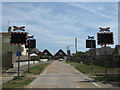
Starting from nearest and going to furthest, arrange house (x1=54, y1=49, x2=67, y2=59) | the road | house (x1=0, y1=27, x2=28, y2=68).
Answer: the road < house (x1=0, y1=27, x2=28, y2=68) < house (x1=54, y1=49, x2=67, y2=59)

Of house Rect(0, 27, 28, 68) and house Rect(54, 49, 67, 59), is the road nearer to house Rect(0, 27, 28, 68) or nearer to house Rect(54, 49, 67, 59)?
house Rect(0, 27, 28, 68)

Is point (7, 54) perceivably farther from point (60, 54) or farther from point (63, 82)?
point (60, 54)

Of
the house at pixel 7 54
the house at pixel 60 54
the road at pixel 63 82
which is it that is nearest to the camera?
the road at pixel 63 82

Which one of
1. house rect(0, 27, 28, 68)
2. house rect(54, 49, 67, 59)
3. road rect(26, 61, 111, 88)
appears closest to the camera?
road rect(26, 61, 111, 88)

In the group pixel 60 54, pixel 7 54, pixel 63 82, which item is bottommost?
pixel 60 54

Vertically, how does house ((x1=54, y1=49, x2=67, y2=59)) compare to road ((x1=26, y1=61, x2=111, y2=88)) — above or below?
below

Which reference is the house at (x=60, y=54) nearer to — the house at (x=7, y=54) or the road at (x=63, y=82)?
the house at (x=7, y=54)

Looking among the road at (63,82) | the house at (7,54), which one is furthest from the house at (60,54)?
the road at (63,82)

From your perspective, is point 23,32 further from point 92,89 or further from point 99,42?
point 92,89

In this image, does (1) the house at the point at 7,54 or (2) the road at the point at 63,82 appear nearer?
(2) the road at the point at 63,82

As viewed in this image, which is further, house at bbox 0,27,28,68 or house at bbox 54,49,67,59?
house at bbox 54,49,67,59

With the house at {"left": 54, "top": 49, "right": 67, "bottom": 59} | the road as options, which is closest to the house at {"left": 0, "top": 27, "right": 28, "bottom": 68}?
the road

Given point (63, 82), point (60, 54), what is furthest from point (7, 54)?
point (60, 54)

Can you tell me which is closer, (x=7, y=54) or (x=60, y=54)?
(x=7, y=54)
